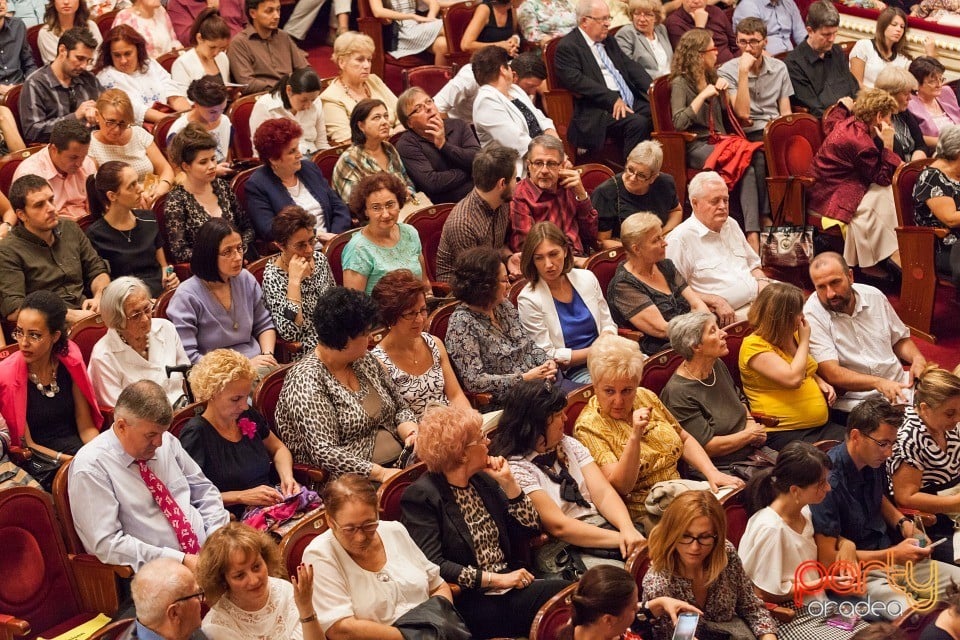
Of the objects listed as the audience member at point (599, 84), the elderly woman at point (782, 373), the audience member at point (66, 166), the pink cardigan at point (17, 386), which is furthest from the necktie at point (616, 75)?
the pink cardigan at point (17, 386)

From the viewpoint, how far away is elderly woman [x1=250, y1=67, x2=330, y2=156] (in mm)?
5457

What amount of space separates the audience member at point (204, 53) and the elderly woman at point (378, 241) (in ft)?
5.49

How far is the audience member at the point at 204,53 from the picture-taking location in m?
5.95

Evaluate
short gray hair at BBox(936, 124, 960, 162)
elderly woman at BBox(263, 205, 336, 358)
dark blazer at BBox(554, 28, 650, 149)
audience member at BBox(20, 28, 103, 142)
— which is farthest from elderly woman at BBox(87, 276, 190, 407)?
short gray hair at BBox(936, 124, 960, 162)

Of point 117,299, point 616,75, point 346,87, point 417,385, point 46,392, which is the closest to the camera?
point 46,392

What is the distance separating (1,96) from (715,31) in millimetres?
3551

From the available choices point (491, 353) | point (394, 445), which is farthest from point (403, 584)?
point (491, 353)

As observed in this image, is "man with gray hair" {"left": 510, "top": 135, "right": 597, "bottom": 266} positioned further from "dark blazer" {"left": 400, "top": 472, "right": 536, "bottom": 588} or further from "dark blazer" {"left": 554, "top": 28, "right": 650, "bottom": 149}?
"dark blazer" {"left": 400, "top": 472, "right": 536, "bottom": 588}

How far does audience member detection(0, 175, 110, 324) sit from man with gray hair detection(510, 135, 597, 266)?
1512 mm

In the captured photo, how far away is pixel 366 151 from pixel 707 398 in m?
1.84

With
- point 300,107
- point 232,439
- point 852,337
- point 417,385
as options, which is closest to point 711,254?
point 852,337

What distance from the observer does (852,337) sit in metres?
4.62

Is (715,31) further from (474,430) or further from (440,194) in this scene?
(474,430)

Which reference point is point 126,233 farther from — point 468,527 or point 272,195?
point 468,527
